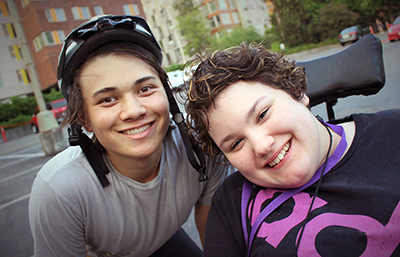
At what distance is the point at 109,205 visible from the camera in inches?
57.8

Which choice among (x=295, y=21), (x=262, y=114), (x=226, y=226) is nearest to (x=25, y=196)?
(x=226, y=226)

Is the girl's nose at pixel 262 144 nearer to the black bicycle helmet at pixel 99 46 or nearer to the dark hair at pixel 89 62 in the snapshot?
the black bicycle helmet at pixel 99 46

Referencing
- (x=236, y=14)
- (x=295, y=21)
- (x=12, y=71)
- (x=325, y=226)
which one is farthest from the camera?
(x=236, y=14)

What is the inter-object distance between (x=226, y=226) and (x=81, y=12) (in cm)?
2631

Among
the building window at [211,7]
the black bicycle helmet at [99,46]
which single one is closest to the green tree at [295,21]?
the building window at [211,7]

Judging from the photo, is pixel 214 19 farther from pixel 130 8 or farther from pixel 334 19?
pixel 334 19

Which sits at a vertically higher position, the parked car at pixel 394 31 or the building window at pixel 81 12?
the building window at pixel 81 12

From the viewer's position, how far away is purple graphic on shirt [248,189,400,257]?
2.80ft

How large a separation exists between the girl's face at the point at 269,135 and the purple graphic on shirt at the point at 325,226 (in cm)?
10

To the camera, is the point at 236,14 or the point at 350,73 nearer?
the point at 350,73

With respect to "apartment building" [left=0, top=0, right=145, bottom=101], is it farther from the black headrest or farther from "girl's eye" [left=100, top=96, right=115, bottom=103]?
the black headrest

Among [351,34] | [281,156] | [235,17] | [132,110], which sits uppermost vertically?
[235,17]

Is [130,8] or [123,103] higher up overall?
[130,8]

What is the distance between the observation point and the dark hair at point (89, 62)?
4.54ft
